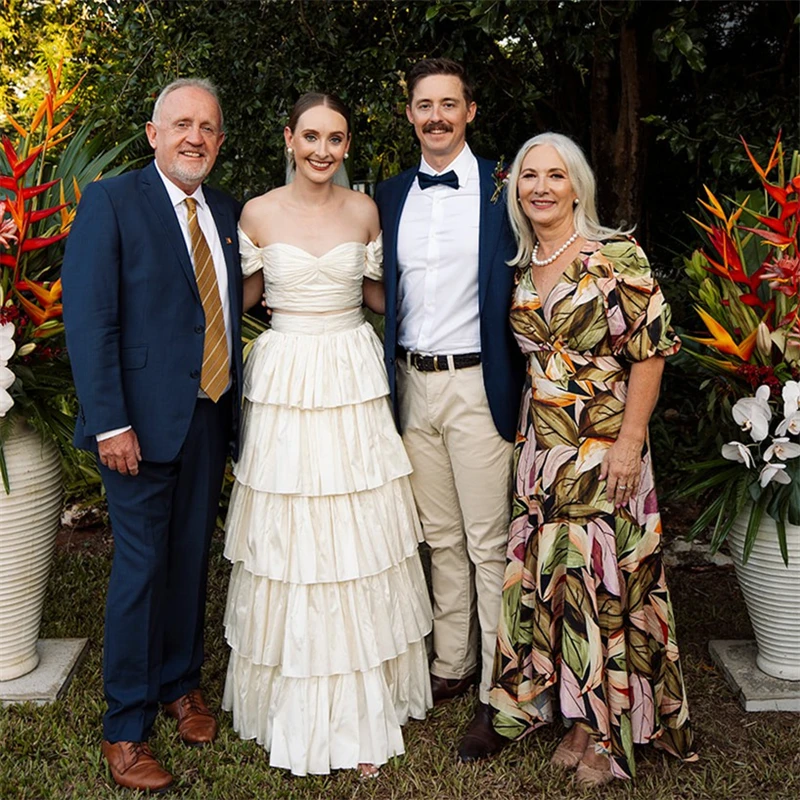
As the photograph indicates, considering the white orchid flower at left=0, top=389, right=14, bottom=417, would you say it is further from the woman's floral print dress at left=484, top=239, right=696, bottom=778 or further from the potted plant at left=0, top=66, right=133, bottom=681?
the woman's floral print dress at left=484, top=239, right=696, bottom=778

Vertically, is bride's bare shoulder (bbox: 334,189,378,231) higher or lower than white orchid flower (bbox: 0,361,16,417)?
higher

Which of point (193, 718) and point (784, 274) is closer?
point (784, 274)

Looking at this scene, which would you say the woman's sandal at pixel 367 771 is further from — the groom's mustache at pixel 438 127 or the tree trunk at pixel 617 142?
the tree trunk at pixel 617 142

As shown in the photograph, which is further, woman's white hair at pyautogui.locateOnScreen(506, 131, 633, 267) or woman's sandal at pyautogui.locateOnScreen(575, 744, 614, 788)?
A: woman's sandal at pyautogui.locateOnScreen(575, 744, 614, 788)

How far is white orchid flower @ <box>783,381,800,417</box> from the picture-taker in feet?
10.3

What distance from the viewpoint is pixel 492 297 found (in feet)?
10.0

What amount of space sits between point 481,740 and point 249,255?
187 centimetres

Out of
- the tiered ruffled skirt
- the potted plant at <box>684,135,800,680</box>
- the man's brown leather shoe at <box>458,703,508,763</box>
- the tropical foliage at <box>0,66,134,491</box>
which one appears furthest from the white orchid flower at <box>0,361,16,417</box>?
the potted plant at <box>684,135,800,680</box>

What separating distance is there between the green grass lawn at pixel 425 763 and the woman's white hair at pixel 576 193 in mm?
1695

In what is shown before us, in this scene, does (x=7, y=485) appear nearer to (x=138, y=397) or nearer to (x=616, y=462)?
(x=138, y=397)

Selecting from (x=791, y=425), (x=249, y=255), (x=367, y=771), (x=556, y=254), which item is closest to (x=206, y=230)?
(x=249, y=255)

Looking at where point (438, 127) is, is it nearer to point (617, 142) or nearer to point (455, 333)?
point (455, 333)

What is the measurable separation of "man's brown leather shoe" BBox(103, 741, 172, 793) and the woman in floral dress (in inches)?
50.3

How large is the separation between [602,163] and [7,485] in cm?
355
